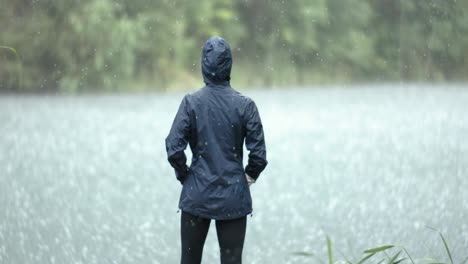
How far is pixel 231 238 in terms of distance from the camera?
377cm

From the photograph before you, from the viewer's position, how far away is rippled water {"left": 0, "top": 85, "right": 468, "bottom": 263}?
22.5 ft

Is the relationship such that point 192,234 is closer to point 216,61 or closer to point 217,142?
point 217,142

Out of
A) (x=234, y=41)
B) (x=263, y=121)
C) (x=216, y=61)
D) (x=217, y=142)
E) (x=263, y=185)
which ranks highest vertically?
(x=216, y=61)

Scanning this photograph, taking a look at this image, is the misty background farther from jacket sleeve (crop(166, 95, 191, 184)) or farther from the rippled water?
jacket sleeve (crop(166, 95, 191, 184))

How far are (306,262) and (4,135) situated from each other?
1202 centimetres

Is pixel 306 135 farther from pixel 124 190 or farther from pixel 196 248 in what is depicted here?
pixel 196 248

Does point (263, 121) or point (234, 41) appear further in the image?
point (234, 41)

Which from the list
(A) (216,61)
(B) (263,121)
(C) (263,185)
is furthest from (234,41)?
(A) (216,61)

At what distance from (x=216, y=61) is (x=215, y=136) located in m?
0.34

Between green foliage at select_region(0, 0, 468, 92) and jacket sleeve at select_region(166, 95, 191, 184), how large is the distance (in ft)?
69.7

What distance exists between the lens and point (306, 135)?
1833 centimetres

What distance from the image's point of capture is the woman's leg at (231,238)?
12.4ft

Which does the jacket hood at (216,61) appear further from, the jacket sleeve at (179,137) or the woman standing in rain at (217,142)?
the jacket sleeve at (179,137)

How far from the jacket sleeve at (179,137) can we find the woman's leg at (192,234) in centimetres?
25
